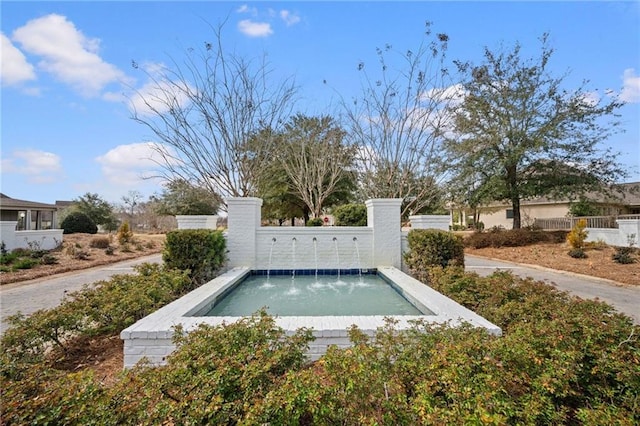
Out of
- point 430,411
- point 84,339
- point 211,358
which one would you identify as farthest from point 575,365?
point 84,339

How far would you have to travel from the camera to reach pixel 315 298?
18.3ft

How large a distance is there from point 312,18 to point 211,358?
29.9ft

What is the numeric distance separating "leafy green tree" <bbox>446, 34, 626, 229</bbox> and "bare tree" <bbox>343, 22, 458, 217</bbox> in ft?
12.5

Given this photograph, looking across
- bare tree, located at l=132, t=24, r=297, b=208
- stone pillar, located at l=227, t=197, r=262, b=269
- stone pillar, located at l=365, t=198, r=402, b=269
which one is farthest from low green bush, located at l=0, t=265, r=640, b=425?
bare tree, located at l=132, t=24, r=297, b=208

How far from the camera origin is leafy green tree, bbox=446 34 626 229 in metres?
14.5

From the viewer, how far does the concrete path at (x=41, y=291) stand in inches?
223

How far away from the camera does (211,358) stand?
2324mm

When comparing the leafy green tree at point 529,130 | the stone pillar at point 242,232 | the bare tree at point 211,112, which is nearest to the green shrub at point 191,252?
the stone pillar at point 242,232

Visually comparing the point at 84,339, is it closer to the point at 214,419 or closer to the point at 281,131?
the point at 214,419

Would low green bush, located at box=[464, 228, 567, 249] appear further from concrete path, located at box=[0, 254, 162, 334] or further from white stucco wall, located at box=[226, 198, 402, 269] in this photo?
concrete path, located at box=[0, 254, 162, 334]

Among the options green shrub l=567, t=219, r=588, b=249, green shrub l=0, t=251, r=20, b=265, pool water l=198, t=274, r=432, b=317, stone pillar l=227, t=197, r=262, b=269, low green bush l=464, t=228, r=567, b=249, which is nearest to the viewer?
pool water l=198, t=274, r=432, b=317

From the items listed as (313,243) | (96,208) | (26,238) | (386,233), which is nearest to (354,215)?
(386,233)

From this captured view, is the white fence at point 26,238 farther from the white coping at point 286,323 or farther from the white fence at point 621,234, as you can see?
the white fence at point 621,234

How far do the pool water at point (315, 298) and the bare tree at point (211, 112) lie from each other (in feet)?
14.6
